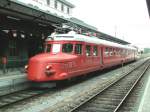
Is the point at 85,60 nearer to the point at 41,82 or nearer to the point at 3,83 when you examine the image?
the point at 41,82

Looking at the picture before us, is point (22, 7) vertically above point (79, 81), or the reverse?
point (22, 7)

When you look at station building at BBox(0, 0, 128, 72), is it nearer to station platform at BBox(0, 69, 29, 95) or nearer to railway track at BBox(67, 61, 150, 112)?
station platform at BBox(0, 69, 29, 95)

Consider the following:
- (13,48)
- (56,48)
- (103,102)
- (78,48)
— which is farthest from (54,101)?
(13,48)

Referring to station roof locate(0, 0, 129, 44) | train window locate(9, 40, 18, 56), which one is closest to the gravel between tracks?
station roof locate(0, 0, 129, 44)

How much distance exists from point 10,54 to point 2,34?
2.51 metres

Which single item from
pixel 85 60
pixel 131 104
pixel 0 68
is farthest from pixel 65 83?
pixel 0 68

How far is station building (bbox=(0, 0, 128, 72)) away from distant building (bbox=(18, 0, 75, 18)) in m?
9.66

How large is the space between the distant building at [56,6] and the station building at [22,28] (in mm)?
9662

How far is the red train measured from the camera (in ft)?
49.4

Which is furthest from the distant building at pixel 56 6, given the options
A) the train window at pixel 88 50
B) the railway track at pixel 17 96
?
the railway track at pixel 17 96

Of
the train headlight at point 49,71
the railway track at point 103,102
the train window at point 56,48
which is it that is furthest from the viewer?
the train window at point 56,48

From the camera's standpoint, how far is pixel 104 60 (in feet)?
79.9

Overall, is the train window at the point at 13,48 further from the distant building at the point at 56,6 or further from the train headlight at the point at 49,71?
the train headlight at the point at 49,71

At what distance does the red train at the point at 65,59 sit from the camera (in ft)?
49.4
